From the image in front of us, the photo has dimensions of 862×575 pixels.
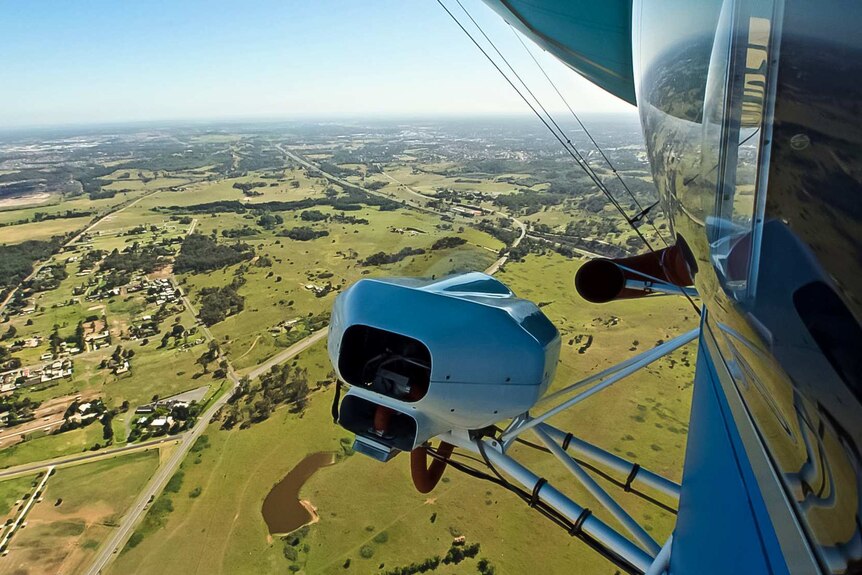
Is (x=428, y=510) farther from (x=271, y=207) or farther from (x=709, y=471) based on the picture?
(x=271, y=207)

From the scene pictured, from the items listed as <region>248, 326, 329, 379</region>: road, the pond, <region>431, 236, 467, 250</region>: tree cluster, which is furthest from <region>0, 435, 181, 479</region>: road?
<region>431, 236, 467, 250</region>: tree cluster

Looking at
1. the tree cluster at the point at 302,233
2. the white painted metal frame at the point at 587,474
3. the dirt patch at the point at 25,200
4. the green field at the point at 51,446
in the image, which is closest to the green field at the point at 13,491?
the green field at the point at 51,446

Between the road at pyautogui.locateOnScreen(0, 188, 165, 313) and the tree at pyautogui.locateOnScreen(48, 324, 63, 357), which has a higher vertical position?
the road at pyautogui.locateOnScreen(0, 188, 165, 313)

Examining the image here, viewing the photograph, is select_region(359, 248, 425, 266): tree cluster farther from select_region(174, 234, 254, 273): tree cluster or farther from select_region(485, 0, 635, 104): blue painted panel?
select_region(485, 0, 635, 104): blue painted panel

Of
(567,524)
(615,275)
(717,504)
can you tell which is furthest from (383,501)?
(717,504)

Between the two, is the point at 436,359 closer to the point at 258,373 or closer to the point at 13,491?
the point at 13,491

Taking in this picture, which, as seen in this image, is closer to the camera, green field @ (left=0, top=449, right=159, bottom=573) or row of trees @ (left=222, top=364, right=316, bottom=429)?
green field @ (left=0, top=449, right=159, bottom=573)

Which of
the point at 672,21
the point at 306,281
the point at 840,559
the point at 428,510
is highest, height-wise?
the point at 672,21

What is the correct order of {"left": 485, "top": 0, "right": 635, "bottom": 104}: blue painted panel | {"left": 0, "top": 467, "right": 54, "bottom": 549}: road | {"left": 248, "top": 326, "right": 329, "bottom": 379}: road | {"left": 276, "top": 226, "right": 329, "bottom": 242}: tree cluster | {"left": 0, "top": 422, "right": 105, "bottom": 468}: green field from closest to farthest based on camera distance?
{"left": 485, "top": 0, "right": 635, "bottom": 104}: blue painted panel
{"left": 0, "top": 467, "right": 54, "bottom": 549}: road
{"left": 0, "top": 422, "right": 105, "bottom": 468}: green field
{"left": 248, "top": 326, "right": 329, "bottom": 379}: road
{"left": 276, "top": 226, "right": 329, "bottom": 242}: tree cluster

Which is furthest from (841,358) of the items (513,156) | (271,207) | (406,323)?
(513,156)
